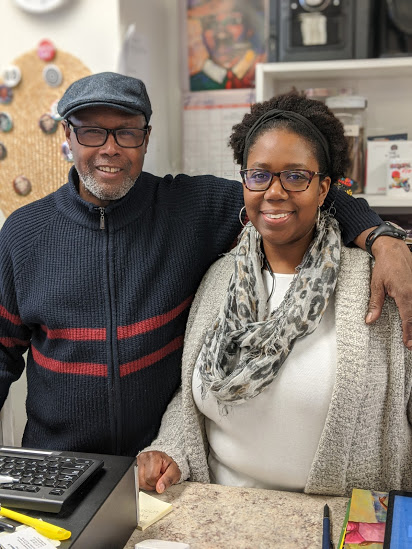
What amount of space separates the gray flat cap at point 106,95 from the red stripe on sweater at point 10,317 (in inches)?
18.2

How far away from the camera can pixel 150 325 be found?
1348 millimetres

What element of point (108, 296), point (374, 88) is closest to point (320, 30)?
point (374, 88)

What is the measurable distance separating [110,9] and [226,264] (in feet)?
3.15

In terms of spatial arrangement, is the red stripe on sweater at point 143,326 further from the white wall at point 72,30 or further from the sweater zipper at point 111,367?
the white wall at point 72,30

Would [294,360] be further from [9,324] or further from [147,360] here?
[9,324]

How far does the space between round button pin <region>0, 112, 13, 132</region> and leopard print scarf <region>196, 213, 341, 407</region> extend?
3.43ft

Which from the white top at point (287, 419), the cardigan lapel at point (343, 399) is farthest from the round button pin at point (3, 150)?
the cardigan lapel at point (343, 399)

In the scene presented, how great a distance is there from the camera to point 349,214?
132 cm

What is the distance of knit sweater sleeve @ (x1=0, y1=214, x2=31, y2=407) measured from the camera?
141cm

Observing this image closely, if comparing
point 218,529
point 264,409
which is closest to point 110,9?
point 264,409

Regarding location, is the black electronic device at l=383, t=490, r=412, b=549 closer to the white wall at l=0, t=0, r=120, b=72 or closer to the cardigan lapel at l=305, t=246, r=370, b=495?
the cardigan lapel at l=305, t=246, r=370, b=495

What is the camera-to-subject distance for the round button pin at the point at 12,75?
1942 mm

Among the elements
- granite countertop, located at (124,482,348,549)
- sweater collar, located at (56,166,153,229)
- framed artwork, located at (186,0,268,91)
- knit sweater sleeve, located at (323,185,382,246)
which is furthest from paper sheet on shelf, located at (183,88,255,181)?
granite countertop, located at (124,482,348,549)

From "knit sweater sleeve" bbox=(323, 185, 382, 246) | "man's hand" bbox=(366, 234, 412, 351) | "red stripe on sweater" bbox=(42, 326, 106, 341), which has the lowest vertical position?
"red stripe on sweater" bbox=(42, 326, 106, 341)
